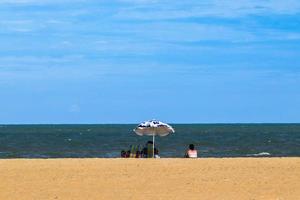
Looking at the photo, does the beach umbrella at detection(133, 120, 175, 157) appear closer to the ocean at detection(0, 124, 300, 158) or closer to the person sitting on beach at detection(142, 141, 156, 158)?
the person sitting on beach at detection(142, 141, 156, 158)

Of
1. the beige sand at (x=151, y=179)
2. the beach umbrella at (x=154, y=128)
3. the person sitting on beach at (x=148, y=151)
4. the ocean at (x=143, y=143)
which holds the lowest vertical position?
the beige sand at (x=151, y=179)

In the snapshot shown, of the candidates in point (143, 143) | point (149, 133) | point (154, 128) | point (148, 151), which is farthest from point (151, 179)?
point (143, 143)

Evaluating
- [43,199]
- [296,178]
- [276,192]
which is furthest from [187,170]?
[43,199]

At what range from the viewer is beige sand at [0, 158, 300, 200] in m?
16.1

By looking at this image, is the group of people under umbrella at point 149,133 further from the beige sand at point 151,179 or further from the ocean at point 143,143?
the ocean at point 143,143

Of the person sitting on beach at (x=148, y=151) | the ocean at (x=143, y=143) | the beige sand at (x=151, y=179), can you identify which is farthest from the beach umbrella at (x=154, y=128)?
the ocean at (x=143, y=143)

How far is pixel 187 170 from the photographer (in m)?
20.3

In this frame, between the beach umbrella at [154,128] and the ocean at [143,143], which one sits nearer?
the beach umbrella at [154,128]

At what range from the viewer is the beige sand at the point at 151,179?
52.8 feet

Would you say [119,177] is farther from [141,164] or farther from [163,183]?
[141,164]

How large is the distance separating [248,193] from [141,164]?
6.48m

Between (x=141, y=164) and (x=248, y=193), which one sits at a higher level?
(x=141, y=164)

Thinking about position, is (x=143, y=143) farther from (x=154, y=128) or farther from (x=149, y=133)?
(x=154, y=128)

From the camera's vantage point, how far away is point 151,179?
60.8 ft
